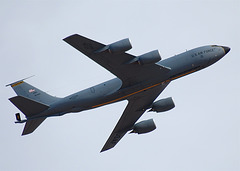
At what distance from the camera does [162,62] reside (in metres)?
55.1

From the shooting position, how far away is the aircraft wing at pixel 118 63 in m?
49.7

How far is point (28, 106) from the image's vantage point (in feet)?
172

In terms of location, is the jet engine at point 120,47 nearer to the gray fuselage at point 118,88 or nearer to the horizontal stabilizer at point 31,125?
the gray fuselage at point 118,88

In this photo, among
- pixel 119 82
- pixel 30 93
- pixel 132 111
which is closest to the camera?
pixel 119 82

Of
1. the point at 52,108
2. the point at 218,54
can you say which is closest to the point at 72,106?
the point at 52,108

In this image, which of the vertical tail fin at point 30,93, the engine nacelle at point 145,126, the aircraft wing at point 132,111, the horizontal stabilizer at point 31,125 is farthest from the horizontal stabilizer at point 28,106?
the engine nacelle at point 145,126

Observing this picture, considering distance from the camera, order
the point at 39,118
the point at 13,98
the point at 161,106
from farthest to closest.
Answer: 1. the point at 161,106
2. the point at 39,118
3. the point at 13,98

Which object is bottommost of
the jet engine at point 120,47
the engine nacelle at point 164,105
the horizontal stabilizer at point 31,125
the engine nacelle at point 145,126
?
the engine nacelle at point 145,126

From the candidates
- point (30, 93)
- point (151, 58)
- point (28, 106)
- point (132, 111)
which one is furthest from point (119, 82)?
point (28, 106)

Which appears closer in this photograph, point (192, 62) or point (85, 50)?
point (85, 50)

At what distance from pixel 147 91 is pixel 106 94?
15.8 feet

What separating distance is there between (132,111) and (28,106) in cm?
1335

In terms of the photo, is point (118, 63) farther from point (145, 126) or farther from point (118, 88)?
point (145, 126)

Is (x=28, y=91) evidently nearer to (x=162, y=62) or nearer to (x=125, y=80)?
(x=125, y=80)
